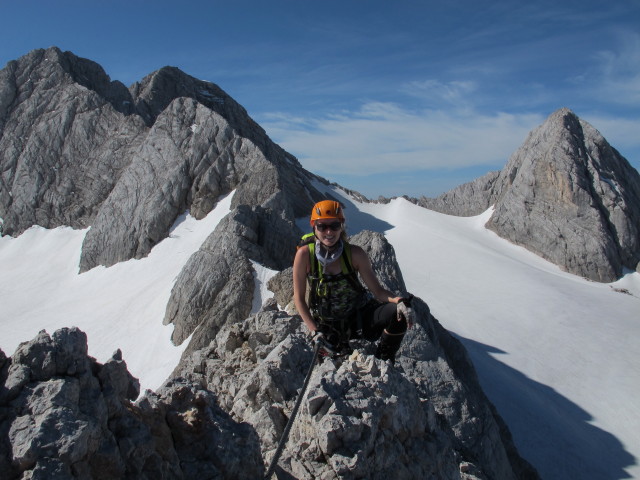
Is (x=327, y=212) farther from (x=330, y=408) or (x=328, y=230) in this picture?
(x=330, y=408)

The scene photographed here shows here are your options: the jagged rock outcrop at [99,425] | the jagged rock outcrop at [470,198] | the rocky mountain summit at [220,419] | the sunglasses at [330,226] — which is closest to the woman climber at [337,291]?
the sunglasses at [330,226]

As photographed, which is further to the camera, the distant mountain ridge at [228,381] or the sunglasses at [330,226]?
the sunglasses at [330,226]

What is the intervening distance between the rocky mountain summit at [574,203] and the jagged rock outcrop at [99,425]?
1701 inches

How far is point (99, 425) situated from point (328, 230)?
3.52 m

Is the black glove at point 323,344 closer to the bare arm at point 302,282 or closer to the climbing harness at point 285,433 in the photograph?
the climbing harness at point 285,433

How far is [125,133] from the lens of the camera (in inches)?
1768

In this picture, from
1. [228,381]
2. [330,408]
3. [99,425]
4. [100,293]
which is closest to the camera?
[99,425]

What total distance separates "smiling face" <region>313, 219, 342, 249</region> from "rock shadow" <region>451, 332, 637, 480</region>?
15638 millimetres

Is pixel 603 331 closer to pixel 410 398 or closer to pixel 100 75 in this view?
pixel 410 398

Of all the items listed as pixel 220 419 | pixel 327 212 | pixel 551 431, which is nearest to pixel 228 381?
pixel 220 419

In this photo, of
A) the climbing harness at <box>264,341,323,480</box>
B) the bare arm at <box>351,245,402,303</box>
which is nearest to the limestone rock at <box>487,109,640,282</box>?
the bare arm at <box>351,245,402,303</box>

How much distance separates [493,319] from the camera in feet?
96.0

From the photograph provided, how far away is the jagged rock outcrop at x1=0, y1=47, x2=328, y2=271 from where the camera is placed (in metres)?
35.2

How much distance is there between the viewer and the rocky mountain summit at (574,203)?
139 ft
